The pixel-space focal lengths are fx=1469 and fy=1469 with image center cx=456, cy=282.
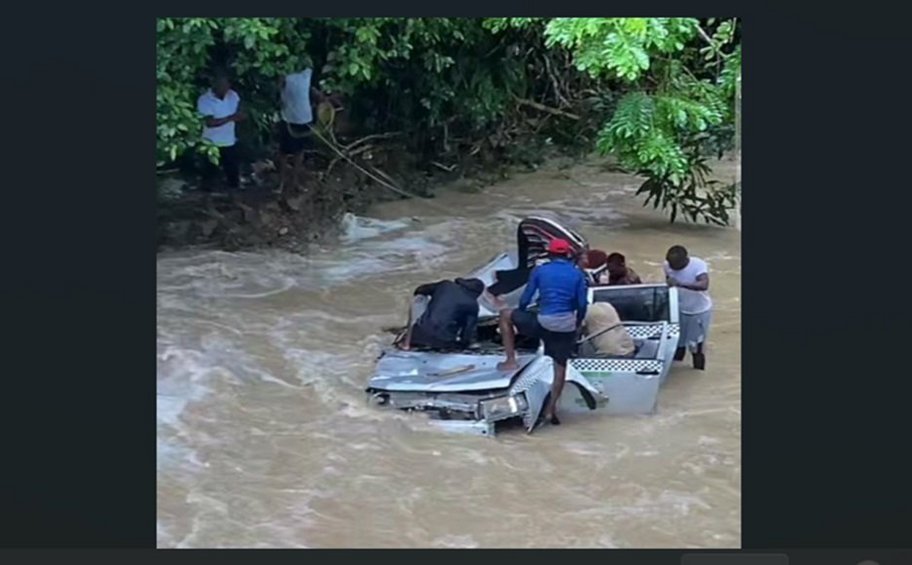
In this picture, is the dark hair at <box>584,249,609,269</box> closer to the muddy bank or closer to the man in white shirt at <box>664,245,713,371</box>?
the man in white shirt at <box>664,245,713,371</box>

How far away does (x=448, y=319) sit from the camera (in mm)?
5059

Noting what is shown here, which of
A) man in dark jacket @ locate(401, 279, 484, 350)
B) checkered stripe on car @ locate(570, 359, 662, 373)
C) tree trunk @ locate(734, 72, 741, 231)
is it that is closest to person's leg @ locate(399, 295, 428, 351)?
man in dark jacket @ locate(401, 279, 484, 350)

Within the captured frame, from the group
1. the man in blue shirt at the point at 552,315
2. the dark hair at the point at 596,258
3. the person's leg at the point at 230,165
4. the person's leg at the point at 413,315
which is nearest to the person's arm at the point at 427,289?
the person's leg at the point at 413,315

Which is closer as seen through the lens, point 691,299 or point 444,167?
point 691,299

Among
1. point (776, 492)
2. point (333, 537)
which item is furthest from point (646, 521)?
point (333, 537)

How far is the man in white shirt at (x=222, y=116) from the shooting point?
16.5 feet

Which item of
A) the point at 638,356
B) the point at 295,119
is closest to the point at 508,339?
the point at 638,356

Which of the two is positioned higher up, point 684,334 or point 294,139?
point 294,139

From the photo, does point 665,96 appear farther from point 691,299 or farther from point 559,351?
point 559,351

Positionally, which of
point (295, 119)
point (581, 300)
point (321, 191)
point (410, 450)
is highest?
point (295, 119)

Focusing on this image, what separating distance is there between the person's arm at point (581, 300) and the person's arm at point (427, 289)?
480 millimetres

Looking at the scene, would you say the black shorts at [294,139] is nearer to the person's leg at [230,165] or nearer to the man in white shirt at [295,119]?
the man in white shirt at [295,119]

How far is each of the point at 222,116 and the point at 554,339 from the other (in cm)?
137

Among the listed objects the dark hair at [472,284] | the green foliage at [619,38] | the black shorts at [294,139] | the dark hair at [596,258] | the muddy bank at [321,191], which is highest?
the green foliage at [619,38]
